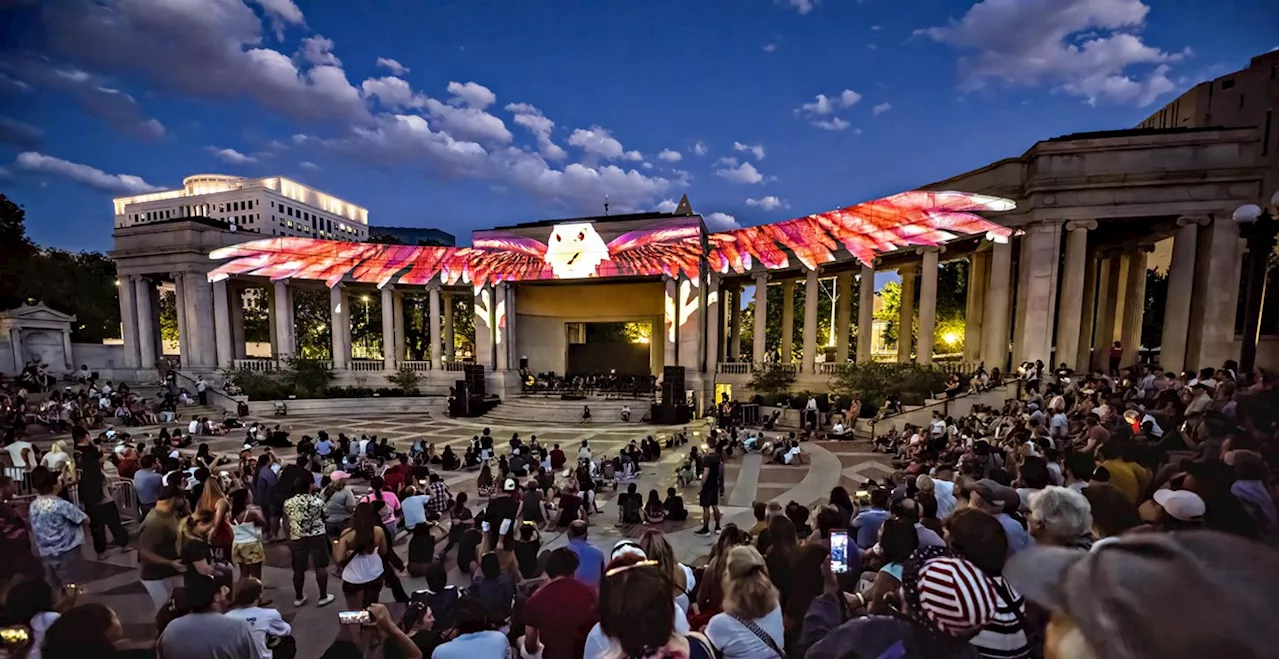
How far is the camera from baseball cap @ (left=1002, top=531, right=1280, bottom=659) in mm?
1222

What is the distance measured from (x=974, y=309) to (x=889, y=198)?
22.2ft

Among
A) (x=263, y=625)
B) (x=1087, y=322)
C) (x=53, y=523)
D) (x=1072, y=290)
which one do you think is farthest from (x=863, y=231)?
(x=53, y=523)

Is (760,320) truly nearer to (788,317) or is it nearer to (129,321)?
(788,317)

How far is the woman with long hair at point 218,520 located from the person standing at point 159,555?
2.04ft

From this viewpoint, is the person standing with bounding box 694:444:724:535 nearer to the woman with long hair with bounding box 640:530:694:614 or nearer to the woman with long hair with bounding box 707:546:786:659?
the woman with long hair with bounding box 640:530:694:614

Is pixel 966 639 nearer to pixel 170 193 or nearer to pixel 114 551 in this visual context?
pixel 114 551

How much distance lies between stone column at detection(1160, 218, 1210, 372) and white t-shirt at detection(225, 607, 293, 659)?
1022 inches

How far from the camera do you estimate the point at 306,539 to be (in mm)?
5465

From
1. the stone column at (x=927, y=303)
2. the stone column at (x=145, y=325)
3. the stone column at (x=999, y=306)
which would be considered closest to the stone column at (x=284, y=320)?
the stone column at (x=145, y=325)

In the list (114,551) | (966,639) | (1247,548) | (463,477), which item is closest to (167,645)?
(966,639)

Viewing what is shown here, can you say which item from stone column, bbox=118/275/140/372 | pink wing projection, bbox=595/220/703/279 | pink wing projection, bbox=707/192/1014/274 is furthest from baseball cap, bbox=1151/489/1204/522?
stone column, bbox=118/275/140/372

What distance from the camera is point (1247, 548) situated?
1460 millimetres

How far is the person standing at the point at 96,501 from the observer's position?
245 inches

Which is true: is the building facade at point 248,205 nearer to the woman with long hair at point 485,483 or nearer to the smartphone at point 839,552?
the woman with long hair at point 485,483
